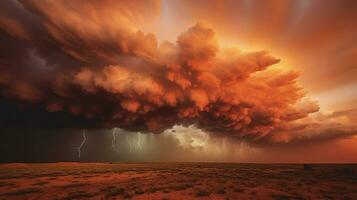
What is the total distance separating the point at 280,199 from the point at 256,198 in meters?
2.40

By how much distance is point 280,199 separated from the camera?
2089 cm

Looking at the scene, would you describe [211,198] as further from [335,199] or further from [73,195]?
[73,195]

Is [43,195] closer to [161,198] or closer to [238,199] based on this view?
[161,198]

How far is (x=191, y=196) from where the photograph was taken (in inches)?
863

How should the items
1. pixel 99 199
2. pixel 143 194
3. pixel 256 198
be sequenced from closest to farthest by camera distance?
1. pixel 99 199
2. pixel 256 198
3. pixel 143 194

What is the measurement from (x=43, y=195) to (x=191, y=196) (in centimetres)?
1640

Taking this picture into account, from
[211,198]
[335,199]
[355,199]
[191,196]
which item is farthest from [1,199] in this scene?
[355,199]

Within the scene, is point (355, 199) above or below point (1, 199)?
above

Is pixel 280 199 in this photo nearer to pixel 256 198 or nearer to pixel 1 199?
pixel 256 198

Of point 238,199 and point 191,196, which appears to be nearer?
point 238,199

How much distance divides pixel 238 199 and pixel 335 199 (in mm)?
10739

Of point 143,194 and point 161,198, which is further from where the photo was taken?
point 143,194

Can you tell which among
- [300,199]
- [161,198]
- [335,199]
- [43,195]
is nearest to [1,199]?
[43,195]

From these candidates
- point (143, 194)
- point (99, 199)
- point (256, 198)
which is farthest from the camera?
point (143, 194)
